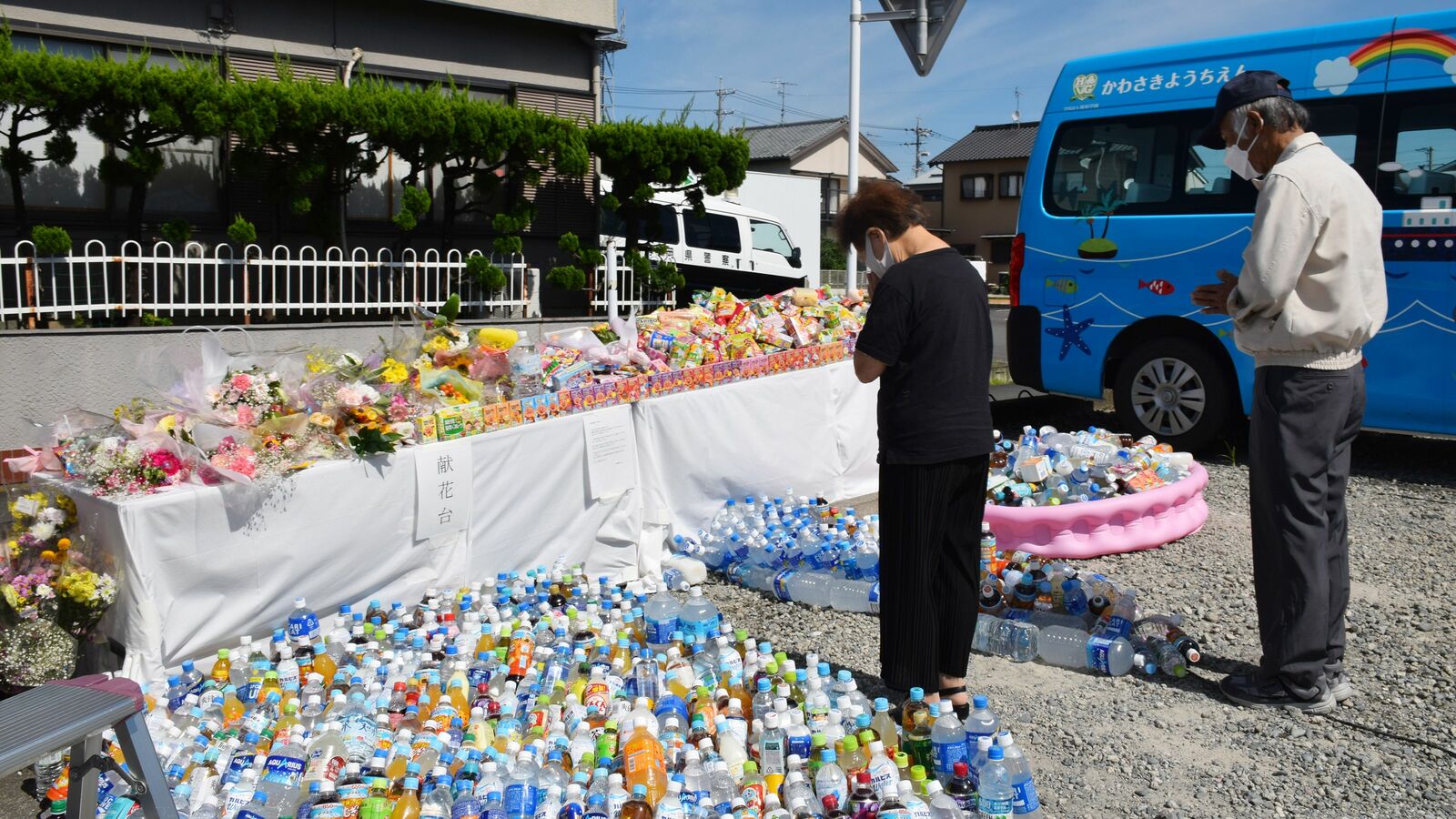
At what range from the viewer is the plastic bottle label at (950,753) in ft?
10.3

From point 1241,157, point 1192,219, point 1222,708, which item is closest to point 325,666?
point 1222,708

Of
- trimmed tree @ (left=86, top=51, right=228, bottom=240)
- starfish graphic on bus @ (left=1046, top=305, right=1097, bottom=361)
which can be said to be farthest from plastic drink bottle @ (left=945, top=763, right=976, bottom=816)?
trimmed tree @ (left=86, top=51, right=228, bottom=240)

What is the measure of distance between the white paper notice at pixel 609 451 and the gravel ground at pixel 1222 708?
0.73 m

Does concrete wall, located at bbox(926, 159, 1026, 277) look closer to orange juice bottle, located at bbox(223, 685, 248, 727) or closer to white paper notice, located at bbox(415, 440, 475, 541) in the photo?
white paper notice, located at bbox(415, 440, 475, 541)

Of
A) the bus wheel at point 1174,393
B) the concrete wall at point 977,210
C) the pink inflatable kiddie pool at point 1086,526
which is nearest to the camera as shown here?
the pink inflatable kiddie pool at point 1086,526

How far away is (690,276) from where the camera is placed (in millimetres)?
15922

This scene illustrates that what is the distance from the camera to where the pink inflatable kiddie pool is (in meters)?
5.56

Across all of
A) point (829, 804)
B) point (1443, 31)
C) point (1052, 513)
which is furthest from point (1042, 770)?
point (1443, 31)

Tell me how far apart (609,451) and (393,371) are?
1144 mm

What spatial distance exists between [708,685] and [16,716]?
211cm

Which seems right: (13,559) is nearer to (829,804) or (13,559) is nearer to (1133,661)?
(829,804)

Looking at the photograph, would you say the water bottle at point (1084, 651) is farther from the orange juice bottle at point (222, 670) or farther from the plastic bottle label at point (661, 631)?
the orange juice bottle at point (222, 670)

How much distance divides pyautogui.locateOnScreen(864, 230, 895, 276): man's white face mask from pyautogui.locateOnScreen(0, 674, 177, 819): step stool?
96.2 inches

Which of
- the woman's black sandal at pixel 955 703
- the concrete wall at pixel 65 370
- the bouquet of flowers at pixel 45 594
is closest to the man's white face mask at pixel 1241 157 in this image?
the woman's black sandal at pixel 955 703
